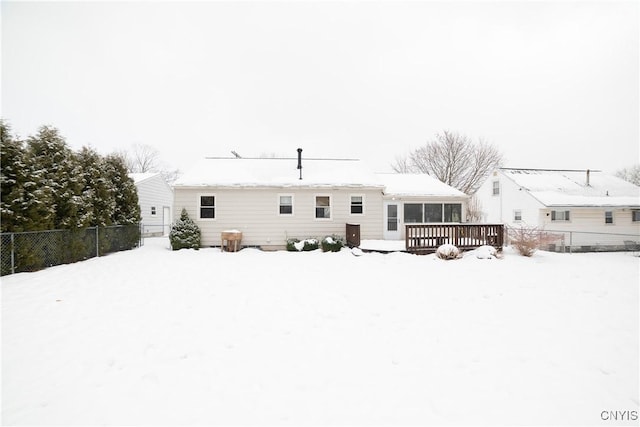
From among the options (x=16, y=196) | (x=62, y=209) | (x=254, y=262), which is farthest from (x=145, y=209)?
(x=254, y=262)

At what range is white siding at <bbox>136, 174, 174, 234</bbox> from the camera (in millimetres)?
20469

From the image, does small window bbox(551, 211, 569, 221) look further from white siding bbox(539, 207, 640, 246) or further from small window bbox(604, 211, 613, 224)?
small window bbox(604, 211, 613, 224)

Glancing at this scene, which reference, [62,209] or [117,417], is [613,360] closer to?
[117,417]

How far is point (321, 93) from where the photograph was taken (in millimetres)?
31953

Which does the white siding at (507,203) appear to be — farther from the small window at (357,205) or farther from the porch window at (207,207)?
the porch window at (207,207)

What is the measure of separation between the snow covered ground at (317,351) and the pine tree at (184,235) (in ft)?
18.7

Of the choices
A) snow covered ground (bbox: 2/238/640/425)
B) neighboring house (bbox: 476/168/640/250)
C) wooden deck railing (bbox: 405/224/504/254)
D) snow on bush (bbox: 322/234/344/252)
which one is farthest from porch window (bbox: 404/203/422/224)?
neighboring house (bbox: 476/168/640/250)

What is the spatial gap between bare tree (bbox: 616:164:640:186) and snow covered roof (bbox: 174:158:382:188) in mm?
51153

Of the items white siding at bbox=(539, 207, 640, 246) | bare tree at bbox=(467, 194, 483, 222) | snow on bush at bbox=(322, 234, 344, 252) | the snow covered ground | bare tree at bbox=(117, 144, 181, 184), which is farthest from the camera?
bare tree at bbox=(117, 144, 181, 184)

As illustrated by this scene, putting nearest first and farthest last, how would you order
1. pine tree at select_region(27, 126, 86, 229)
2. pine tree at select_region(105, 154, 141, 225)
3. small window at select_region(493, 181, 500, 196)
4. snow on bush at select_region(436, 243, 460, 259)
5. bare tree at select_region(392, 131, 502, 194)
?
pine tree at select_region(27, 126, 86, 229) < snow on bush at select_region(436, 243, 460, 259) < pine tree at select_region(105, 154, 141, 225) < small window at select_region(493, 181, 500, 196) < bare tree at select_region(392, 131, 502, 194)

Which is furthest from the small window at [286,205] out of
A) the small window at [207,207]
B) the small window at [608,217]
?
the small window at [608,217]

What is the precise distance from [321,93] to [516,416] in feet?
111

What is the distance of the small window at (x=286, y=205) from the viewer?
45.7ft

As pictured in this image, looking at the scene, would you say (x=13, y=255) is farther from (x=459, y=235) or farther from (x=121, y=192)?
(x=459, y=235)
